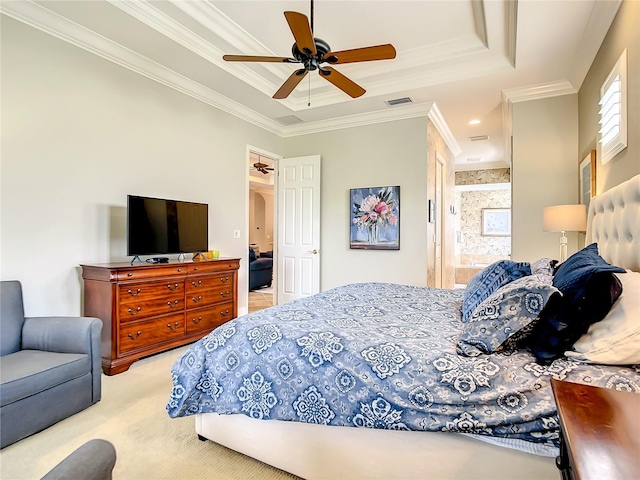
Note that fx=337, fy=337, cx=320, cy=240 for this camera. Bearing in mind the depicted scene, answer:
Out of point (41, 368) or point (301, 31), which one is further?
point (301, 31)

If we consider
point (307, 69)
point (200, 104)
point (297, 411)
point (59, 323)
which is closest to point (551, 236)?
point (307, 69)

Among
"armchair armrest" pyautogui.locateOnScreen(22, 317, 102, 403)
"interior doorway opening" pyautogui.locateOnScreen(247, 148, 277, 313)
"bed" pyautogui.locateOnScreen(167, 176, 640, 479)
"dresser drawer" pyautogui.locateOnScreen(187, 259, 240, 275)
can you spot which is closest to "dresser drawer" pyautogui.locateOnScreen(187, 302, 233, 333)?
"dresser drawer" pyautogui.locateOnScreen(187, 259, 240, 275)

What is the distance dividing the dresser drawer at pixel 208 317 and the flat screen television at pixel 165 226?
650mm

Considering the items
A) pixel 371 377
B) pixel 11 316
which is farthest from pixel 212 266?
pixel 371 377

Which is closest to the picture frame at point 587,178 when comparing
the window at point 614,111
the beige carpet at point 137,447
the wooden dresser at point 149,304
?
the window at point 614,111

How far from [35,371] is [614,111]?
12.9ft

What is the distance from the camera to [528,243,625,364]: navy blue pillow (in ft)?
3.96

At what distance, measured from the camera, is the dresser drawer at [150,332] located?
109 inches

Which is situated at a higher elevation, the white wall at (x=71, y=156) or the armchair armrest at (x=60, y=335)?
the white wall at (x=71, y=156)

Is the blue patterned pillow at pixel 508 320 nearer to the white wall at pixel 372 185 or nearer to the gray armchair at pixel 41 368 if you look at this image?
the gray armchair at pixel 41 368

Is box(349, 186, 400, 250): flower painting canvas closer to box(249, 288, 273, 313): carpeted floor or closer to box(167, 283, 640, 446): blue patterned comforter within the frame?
box(249, 288, 273, 313): carpeted floor

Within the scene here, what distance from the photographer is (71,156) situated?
2818mm

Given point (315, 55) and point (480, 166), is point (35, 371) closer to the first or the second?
point (315, 55)

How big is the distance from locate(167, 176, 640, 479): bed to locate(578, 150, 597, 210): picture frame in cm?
136
